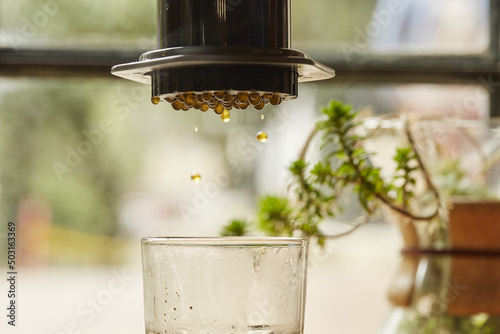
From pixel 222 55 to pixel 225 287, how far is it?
21 centimetres

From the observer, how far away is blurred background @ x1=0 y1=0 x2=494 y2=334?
3.92 ft

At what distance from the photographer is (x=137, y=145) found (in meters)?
1.22

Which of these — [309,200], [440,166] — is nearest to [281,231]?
[309,200]

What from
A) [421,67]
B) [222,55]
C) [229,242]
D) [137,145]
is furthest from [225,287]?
[421,67]

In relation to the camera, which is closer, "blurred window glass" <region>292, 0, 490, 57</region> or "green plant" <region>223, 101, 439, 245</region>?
"green plant" <region>223, 101, 439, 245</region>

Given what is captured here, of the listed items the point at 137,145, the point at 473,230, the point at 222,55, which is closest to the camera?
the point at 222,55

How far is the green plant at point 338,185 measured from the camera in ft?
2.89

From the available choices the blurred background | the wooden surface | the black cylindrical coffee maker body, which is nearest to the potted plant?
the wooden surface

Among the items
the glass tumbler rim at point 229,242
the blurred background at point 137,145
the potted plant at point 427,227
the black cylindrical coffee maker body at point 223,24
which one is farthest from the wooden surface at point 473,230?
the black cylindrical coffee maker body at point 223,24

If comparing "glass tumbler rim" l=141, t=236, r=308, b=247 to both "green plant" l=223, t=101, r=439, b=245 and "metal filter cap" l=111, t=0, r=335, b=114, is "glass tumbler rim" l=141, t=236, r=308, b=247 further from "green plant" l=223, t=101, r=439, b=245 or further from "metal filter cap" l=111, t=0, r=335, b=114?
"green plant" l=223, t=101, r=439, b=245

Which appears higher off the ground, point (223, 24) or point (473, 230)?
point (223, 24)

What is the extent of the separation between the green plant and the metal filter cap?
292 millimetres

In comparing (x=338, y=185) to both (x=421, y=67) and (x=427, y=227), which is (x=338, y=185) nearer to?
(x=427, y=227)

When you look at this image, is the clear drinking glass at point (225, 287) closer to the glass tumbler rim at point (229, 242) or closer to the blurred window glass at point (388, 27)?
the glass tumbler rim at point (229, 242)
